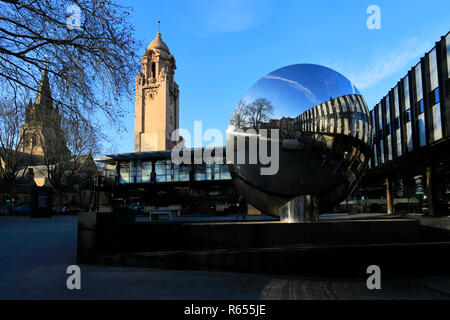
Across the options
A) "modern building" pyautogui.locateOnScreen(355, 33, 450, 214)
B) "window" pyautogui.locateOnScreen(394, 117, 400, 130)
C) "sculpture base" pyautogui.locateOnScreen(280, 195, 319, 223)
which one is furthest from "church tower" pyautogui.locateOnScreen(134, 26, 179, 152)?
"sculpture base" pyautogui.locateOnScreen(280, 195, 319, 223)

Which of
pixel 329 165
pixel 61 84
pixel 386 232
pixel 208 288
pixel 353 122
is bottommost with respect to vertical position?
pixel 208 288

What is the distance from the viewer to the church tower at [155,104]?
9750 cm

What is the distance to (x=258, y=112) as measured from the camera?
262 inches

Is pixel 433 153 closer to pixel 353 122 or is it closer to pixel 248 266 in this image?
pixel 353 122

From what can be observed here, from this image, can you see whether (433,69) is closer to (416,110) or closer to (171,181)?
(416,110)

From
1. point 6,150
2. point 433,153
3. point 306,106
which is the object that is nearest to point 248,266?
point 306,106

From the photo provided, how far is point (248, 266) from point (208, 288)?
4.30 feet

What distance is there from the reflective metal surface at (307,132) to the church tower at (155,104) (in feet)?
291

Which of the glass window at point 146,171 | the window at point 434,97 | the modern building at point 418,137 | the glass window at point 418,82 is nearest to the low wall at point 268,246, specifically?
the modern building at point 418,137

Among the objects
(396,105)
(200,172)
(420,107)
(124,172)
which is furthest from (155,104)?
(420,107)

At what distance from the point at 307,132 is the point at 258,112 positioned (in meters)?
1.11

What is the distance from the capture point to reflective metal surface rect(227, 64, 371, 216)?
6.31 metres

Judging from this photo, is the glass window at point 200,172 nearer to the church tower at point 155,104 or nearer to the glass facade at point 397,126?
the glass facade at point 397,126
